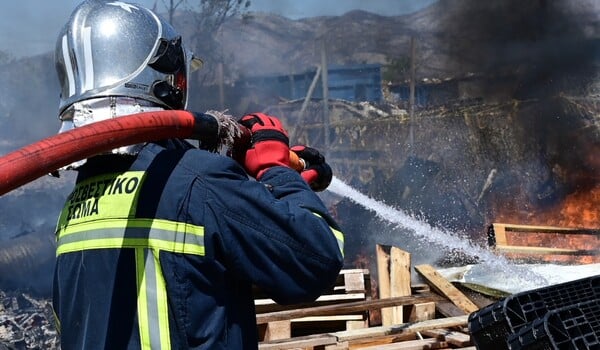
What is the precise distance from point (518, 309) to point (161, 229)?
1.51 m

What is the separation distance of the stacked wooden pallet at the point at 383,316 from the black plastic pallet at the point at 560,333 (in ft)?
5.48

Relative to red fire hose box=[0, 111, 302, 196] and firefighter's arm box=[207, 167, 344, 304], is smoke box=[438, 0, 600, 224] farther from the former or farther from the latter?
red fire hose box=[0, 111, 302, 196]

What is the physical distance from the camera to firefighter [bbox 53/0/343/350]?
161cm

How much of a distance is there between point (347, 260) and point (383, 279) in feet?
16.6

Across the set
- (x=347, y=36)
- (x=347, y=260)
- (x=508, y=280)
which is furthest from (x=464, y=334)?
(x=347, y=36)

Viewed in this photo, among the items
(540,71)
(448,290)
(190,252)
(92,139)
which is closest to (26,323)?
(448,290)

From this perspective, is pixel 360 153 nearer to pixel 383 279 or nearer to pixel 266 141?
pixel 383 279

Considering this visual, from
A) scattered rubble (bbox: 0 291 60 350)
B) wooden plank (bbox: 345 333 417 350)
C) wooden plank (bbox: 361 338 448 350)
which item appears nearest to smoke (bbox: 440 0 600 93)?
scattered rubble (bbox: 0 291 60 350)

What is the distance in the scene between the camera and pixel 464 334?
13.6 feet

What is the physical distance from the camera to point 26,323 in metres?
6.51

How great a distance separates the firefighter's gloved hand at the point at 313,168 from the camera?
2232mm

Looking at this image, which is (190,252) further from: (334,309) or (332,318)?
(332,318)

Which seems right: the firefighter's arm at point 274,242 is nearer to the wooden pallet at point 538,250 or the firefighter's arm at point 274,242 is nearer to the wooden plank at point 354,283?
the wooden plank at point 354,283

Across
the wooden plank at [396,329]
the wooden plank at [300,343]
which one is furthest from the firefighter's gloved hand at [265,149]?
the wooden plank at [396,329]
